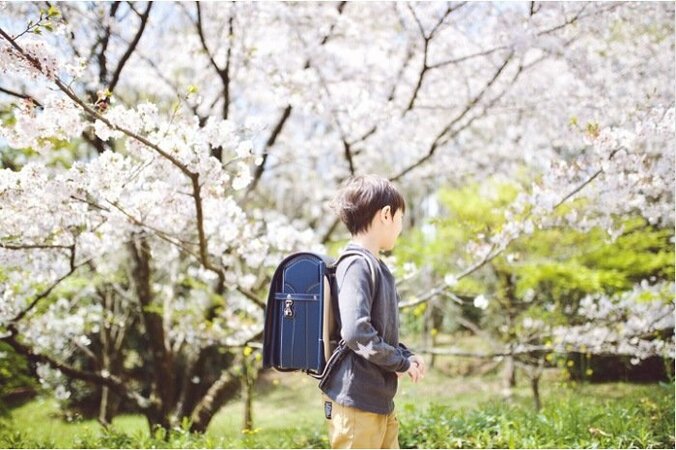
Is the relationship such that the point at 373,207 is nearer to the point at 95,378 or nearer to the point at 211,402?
the point at 95,378

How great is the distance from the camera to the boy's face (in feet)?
5.80

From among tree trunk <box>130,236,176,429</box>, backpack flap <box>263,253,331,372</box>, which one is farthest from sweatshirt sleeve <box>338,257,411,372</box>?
tree trunk <box>130,236,176,429</box>

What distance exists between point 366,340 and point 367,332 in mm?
23

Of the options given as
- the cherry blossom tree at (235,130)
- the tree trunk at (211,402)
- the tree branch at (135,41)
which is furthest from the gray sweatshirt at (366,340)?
the tree trunk at (211,402)

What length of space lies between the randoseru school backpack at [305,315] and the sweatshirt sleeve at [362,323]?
0.06 meters

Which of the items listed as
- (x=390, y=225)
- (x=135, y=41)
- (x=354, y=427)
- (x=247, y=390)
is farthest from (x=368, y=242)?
(x=247, y=390)

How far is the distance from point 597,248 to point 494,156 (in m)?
2.32

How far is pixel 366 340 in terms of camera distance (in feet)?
5.19

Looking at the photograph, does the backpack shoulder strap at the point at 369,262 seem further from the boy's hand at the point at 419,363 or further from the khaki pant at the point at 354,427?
the khaki pant at the point at 354,427

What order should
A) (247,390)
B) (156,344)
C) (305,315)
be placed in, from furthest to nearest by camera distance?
(156,344), (247,390), (305,315)

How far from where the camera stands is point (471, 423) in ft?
10.8

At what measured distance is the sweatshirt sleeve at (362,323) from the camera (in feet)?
Answer: 5.20

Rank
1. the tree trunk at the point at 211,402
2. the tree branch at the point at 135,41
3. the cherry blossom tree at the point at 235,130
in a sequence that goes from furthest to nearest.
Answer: the tree trunk at the point at 211,402
the tree branch at the point at 135,41
the cherry blossom tree at the point at 235,130

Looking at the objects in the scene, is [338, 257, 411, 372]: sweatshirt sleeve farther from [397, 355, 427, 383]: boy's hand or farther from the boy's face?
the boy's face
